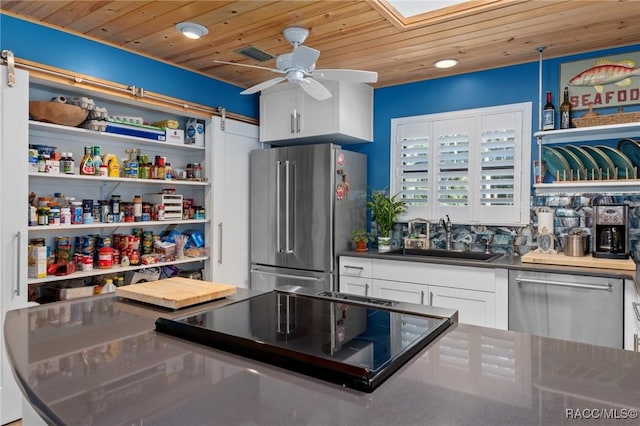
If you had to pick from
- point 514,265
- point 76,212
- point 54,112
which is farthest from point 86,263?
point 514,265

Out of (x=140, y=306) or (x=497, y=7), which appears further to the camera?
(x=497, y=7)

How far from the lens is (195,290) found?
1693mm

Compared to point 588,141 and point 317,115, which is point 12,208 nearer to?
point 317,115

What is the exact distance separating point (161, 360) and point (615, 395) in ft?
3.37

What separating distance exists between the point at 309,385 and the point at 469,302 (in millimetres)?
2278

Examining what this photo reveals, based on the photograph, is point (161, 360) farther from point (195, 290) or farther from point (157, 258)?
point (157, 258)

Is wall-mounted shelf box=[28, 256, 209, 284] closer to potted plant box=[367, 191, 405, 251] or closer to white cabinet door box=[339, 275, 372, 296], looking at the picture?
white cabinet door box=[339, 275, 372, 296]

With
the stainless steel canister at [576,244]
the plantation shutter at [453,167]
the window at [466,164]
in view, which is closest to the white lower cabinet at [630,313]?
the stainless steel canister at [576,244]

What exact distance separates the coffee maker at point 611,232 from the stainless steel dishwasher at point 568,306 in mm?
327

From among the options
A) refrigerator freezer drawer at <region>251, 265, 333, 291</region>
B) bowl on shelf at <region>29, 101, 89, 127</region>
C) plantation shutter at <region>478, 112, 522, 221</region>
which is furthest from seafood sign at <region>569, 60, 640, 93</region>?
bowl on shelf at <region>29, 101, 89, 127</region>

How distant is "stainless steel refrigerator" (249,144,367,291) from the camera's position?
11.4 ft

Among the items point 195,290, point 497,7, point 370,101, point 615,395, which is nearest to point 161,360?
point 195,290

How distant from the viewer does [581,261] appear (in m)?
2.63

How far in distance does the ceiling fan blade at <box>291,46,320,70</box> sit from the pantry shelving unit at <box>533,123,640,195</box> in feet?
5.95
